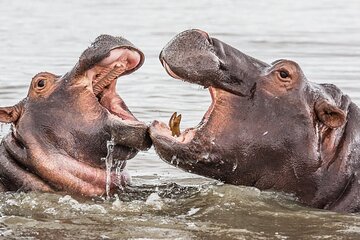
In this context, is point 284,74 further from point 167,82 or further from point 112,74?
point 167,82

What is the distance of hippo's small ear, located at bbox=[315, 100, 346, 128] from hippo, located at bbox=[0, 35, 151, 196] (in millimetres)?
1395

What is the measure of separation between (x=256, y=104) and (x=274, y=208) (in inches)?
34.7

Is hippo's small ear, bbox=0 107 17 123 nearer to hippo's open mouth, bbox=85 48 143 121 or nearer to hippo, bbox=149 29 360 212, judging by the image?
hippo's open mouth, bbox=85 48 143 121

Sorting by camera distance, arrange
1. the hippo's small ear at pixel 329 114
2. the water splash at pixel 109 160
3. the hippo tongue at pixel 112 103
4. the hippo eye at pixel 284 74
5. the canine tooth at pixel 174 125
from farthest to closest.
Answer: the hippo tongue at pixel 112 103, the water splash at pixel 109 160, the canine tooth at pixel 174 125, the hippo eye at pixel 284 74, the hippo's small ear at pixel 329 114

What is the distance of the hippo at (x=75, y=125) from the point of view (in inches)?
362

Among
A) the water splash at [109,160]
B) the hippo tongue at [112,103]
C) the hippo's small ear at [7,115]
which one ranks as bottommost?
the water splash at [109,160]

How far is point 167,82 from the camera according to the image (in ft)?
52.0

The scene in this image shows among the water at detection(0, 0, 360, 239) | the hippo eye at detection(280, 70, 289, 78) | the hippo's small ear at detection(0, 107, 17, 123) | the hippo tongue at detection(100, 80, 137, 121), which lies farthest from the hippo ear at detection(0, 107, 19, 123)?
the hippo eye at detection(280, 70, 289, 78)

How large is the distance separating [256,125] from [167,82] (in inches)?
281

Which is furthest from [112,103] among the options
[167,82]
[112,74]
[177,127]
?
[167,82]

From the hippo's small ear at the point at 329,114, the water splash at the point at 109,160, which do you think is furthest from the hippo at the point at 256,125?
the water splash at the point at 109,160

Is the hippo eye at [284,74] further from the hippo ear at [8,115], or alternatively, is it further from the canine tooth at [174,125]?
the hippo ear at [8,115]

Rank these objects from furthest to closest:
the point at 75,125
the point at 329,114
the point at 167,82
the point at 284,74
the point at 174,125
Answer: the point at 167,82, the point at 75,125, the point at 174,125, the point at 284,74, the point at 329,114

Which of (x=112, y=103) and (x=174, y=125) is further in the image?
(x=112, y=103)
